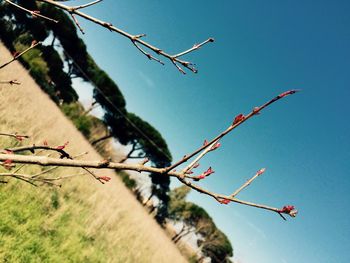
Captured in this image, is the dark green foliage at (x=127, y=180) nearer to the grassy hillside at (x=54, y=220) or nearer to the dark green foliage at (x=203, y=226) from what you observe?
the dark green foliage at (x=203, y=226)

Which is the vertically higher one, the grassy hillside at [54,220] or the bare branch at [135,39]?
the bare branch at [135,39]

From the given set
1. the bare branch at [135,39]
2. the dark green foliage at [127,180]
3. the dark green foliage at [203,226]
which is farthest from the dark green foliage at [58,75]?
the bare branch at [135,39]

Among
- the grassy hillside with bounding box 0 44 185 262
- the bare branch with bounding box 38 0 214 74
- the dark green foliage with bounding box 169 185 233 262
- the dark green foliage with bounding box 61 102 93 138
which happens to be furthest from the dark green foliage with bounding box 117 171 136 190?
the bare branch with bounding box 38 0 214 74

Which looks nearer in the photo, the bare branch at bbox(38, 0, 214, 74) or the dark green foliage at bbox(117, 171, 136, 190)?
the bare branch at bbox(38, 0, 214, 74)

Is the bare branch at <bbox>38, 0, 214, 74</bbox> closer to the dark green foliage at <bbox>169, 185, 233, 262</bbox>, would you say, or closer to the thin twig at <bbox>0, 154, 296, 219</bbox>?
the thin twig at <bbox>0, 154, 296, 219</bbox>

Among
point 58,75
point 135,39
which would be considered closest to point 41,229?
point 135,39

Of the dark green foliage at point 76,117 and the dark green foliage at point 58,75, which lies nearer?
the dark green foliage at point 76,117

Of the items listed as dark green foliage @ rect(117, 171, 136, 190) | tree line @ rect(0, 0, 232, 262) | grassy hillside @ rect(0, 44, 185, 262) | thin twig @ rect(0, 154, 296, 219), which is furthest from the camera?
dark green foliage @ rect(117, 171, 136, 190)

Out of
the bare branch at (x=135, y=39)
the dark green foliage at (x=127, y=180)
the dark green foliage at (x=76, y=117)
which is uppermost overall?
the dark green foliage at (x=76, y=117)

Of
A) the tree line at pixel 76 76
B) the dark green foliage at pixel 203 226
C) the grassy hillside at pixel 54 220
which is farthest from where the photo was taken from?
the dark green foliage at pixel 203 226

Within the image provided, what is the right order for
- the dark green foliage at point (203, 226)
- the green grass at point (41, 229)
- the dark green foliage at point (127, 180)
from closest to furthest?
1. the green grass at point (41, 229)
2. the dark green foliage at point (127, 180)
3. the dark green foliage at point (203, 226)

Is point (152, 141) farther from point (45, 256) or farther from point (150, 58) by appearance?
point (150, 58)

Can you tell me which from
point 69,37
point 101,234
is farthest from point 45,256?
point 69,37

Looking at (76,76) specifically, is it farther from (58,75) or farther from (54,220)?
(54,220)
